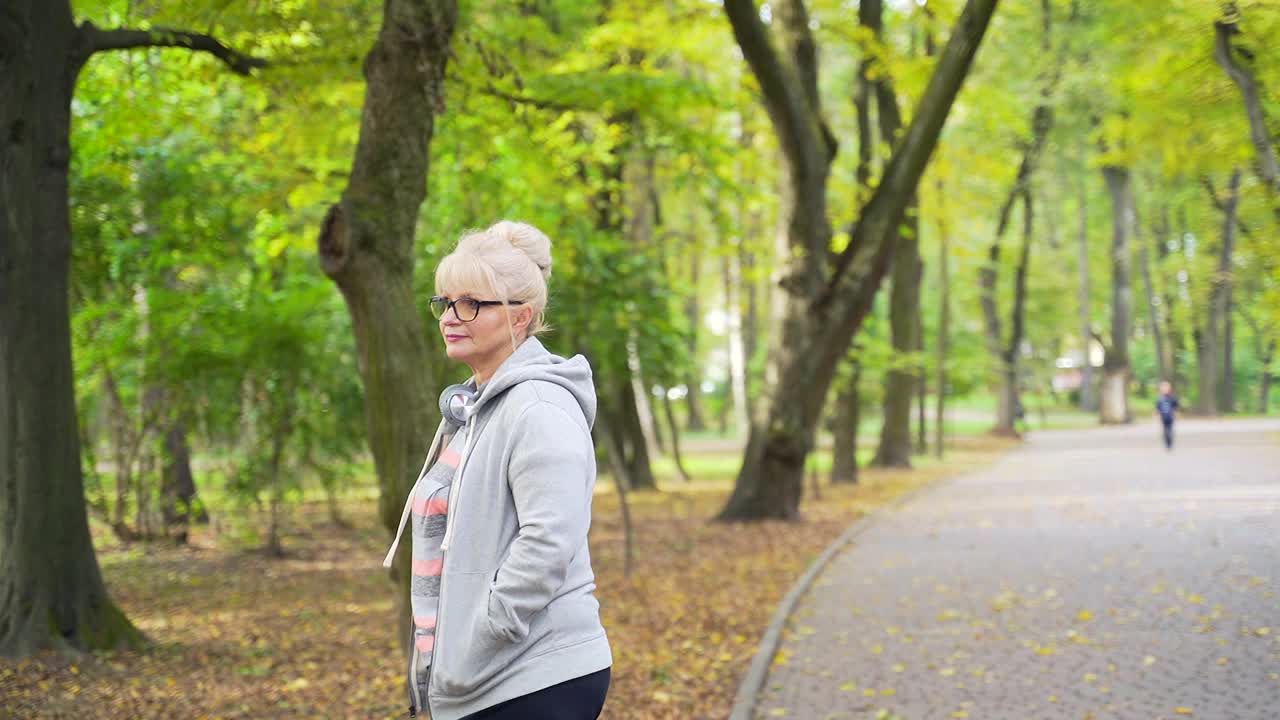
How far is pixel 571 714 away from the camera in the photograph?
2.67 m

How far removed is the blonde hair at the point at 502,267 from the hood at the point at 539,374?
74 mm

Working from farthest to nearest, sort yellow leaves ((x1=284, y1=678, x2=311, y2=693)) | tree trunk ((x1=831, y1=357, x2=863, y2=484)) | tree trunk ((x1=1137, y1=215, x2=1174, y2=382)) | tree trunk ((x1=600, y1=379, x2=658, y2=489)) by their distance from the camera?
1. tree trunk ((x1=1137, y1=215, x2=1174, y2=382))
2. tree trunk ((x1=831, y1=357, x2=863, y2=484))
3. tree trunk ((x1=600, y1=379, x2=658, y2=489))
4. yellow leaves ((x1=284, y1=678, x2=311, y2=693))

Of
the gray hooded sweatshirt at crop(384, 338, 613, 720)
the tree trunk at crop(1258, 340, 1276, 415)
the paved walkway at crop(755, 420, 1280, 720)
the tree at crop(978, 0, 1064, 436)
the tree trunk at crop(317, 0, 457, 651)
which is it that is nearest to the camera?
the gray hooded sweatshirt at crop(384, 338, 613, 720)

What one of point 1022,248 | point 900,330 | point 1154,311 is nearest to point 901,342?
point 900,330

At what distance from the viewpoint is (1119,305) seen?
1831 inches

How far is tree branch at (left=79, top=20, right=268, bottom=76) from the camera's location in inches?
303

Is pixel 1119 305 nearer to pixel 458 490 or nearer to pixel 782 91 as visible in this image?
pixel 782 91

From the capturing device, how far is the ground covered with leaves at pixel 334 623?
7000 mm

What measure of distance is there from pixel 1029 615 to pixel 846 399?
15197mm

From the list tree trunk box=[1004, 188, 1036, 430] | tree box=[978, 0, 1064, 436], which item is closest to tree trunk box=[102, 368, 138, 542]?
tree box=[978, 0, 1064, 436]

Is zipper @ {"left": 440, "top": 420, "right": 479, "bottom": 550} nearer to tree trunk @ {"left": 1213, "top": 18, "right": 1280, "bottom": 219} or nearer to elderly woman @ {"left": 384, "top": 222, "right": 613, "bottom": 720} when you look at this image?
elderly woman @ {"left": 384, "top": 222, "right": 613, "bottom": 720}

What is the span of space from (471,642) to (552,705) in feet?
0.75

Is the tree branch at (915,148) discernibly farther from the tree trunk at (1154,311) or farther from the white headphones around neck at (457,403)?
the tree trunk at (1154,311)

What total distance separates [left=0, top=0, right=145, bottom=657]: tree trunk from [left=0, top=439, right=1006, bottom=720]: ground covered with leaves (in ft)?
1.36
